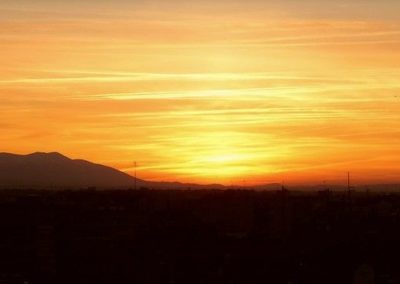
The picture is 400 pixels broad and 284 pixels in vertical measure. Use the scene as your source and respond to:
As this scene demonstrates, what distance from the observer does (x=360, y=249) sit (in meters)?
40.9

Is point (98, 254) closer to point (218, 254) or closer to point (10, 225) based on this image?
point (218, 254)

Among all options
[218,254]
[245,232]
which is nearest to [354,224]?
[245,232]

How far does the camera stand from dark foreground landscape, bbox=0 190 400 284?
1389 inches

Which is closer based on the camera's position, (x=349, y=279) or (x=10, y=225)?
(x=349, y=279)

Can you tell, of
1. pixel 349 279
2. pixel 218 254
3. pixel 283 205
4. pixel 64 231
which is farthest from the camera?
pixel 283 205

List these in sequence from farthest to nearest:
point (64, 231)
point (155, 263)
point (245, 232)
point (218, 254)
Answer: point (245, 232) → point (64, 231) → point (218, 254) → point (155, 263)

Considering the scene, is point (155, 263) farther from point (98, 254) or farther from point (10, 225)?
point (10, 225)

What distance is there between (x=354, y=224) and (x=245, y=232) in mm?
6604

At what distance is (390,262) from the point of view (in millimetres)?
37656

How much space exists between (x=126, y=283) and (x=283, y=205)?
32.5m

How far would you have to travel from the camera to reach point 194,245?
142ft

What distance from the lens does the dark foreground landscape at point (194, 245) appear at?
35281 mm

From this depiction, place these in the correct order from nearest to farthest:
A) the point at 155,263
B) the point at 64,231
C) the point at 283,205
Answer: the point at 155,263
the point at 64,231
the point at 283,205

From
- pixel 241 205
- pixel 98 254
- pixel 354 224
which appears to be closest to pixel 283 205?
pixel 241 205
